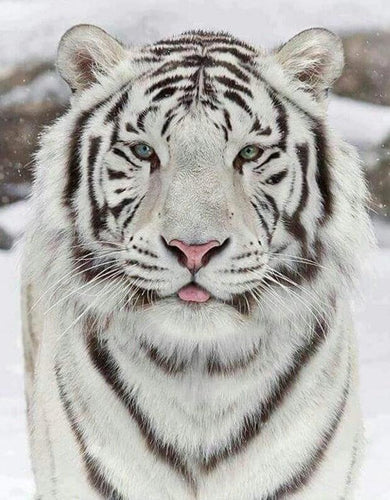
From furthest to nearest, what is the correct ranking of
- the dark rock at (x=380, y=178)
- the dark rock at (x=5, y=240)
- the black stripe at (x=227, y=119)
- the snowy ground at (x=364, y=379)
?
the dark rock at (x=380, y=178) → the dark rock at (x=5, y=240) → the snowy ground at (x=364, y=379) → the black stripe at (x=227, y=119)

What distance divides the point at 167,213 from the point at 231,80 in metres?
0.30

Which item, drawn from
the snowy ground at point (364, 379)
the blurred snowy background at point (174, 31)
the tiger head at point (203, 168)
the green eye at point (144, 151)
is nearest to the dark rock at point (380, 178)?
the blurred snowy background at point (174, 31)

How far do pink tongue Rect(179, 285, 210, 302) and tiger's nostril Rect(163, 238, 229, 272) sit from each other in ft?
0.16

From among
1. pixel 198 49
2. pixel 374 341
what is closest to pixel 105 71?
pixel 198 49

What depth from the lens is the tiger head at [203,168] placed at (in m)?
1.75

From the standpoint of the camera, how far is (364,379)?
14.0 feet

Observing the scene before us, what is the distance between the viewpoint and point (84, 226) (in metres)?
1.95

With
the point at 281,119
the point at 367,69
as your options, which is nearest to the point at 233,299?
the point at 281,119

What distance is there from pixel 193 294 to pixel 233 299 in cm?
9

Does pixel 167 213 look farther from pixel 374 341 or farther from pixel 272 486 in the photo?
pixel 374 341

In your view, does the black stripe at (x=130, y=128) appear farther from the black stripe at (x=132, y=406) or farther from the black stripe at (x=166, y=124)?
the black stripe at (x=132, y=406)

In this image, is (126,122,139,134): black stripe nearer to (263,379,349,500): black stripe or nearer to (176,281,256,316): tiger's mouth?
(176,281,256,316): tiger's mouth

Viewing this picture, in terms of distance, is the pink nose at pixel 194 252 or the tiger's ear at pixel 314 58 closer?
the pink nose at pixel 194 252

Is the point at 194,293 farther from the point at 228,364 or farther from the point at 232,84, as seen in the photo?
the point at 232,84
